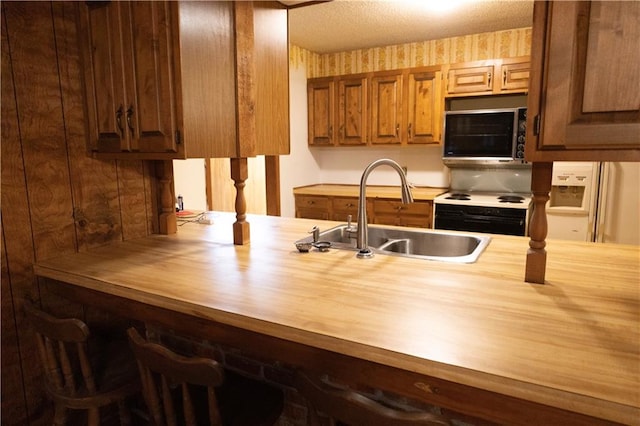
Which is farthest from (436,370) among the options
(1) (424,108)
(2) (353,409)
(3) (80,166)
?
(1) (424,108)

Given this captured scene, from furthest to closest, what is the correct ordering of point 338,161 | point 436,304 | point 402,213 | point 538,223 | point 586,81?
point 338,161, point 402,213, point 538,223, point 436,304, point 586,81

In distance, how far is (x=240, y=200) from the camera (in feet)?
6.15

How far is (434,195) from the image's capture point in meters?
3.73

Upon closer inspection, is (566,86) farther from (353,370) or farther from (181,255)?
(181,255)

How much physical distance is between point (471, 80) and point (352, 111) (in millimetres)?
1218

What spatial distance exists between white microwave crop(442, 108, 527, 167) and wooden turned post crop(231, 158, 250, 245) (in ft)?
8.25

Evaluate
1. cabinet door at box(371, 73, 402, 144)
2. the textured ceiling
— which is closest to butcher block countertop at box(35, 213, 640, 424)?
the textured ceiling

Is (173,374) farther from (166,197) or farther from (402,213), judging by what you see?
(402,213)

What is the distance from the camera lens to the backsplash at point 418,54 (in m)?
3.78

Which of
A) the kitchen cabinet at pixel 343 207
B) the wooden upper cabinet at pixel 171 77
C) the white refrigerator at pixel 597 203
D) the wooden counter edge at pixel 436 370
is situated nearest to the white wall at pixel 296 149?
the kitchen cabinet at pixel 343 207

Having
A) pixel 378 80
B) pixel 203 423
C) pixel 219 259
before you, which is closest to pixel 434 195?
pixel 378 80

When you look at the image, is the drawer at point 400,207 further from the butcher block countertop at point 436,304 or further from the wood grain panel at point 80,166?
the wood grain panel at point 80,166

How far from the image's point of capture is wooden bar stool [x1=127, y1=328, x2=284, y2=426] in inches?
38.9

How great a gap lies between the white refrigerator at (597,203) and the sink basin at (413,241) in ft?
4.77
